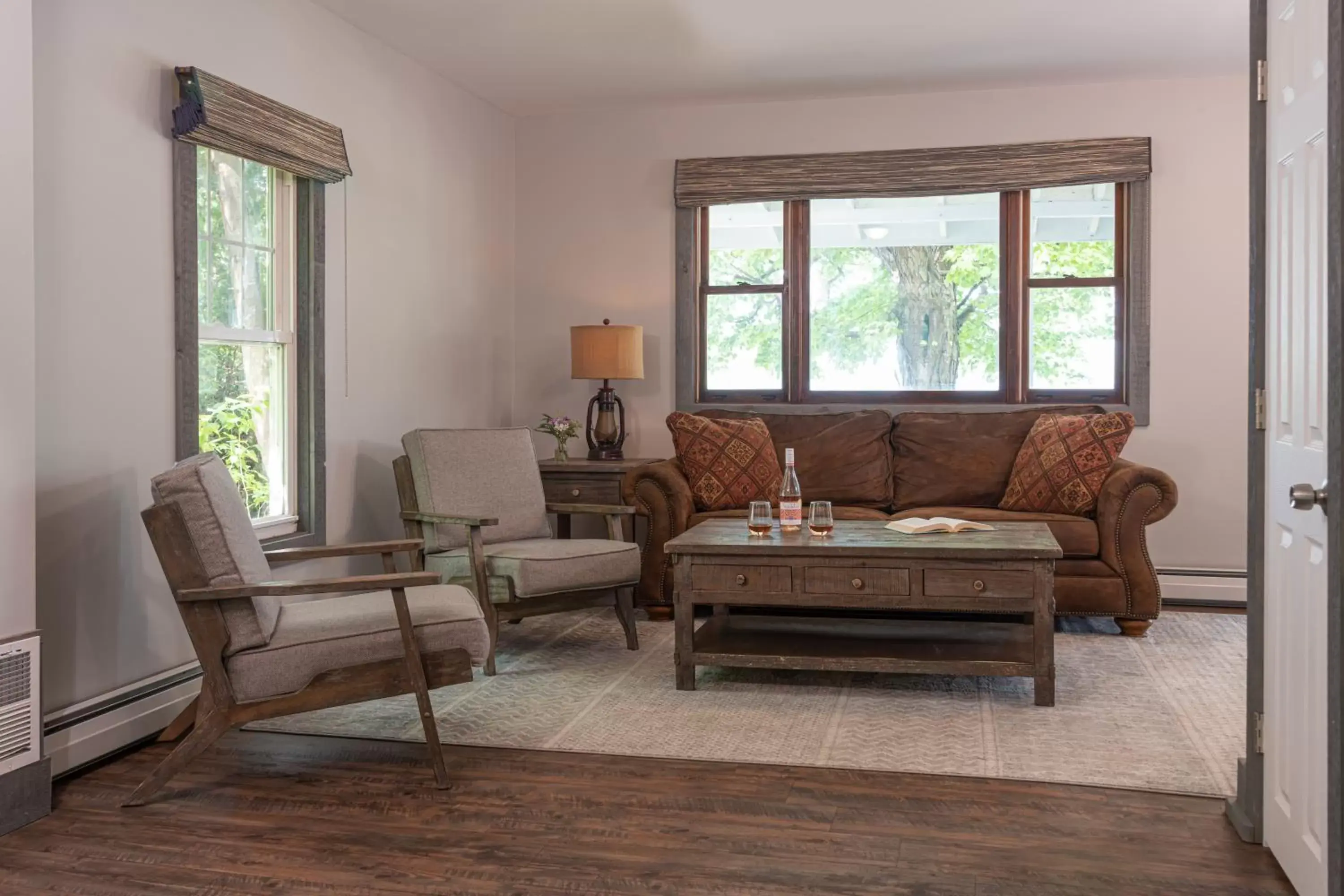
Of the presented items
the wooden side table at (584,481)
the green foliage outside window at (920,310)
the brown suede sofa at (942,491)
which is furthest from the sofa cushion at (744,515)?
the green foliage outside window at (920,310)

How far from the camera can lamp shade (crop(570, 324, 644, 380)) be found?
19.5ft

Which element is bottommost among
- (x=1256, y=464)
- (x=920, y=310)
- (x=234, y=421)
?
(x=1256, y=464)

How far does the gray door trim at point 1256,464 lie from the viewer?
267 centimetres

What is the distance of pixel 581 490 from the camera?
5.74m

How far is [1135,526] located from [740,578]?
6.52 ft

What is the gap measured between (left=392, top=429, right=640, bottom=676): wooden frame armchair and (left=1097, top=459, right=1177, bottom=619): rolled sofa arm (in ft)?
6.73

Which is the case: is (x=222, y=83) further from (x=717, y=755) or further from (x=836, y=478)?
(x=836, y=478)

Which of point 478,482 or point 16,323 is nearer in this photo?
point 16,323

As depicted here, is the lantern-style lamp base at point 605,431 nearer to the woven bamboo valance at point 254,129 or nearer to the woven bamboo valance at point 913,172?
the woven bamboo valance at point 913,172

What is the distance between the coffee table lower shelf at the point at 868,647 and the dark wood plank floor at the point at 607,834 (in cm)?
76

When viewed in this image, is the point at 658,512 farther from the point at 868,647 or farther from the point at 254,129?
the point at 254,129

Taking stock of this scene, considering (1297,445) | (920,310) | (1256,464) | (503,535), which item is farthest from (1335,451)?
(920,310)

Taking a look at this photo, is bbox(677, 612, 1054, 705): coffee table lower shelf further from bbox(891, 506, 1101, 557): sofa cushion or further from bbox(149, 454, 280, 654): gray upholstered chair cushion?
bbox(149, 454, 280, 654): gray upholstered chair cushion

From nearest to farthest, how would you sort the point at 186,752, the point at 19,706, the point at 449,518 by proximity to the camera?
1. the point at 19,706
2. the point at 186,752
3. the point at 449,518
